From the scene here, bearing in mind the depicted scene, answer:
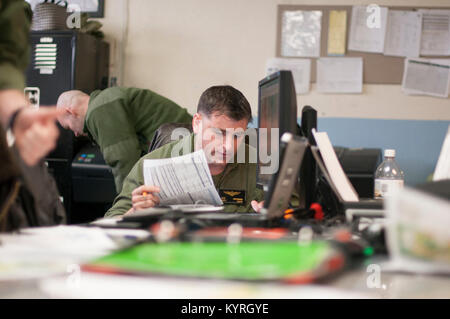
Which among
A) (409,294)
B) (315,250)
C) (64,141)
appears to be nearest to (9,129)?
(315,250)

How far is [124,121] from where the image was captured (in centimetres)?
301

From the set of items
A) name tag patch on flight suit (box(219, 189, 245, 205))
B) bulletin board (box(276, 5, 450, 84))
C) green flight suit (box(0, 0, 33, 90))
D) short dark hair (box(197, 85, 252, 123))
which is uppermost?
bulletin board (box(276, 5, 450, 84))

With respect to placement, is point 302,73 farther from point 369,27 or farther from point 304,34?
point 369,27

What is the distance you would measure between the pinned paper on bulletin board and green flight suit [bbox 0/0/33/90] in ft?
9.66

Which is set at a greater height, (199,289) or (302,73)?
(302,73)

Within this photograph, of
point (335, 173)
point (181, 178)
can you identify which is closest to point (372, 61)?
point (181, 178)

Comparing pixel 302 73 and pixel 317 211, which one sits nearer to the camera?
pixel 317 211

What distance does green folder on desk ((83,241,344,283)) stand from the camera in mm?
641

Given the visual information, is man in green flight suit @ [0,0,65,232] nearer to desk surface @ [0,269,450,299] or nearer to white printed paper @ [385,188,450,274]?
desk surface @ [0,269,450,299]

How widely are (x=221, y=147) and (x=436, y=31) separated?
7.82 ft

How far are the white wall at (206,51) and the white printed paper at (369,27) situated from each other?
64 mm

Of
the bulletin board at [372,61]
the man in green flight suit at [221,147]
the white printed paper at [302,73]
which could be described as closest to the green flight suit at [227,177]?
the man in green flight suit at [221,147]

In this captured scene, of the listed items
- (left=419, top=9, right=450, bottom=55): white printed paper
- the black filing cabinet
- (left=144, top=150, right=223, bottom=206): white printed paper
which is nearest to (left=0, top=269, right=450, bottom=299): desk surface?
(left=144, top=150, right=223, bottom=206): white printed paper

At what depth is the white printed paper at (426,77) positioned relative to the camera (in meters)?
3.51
